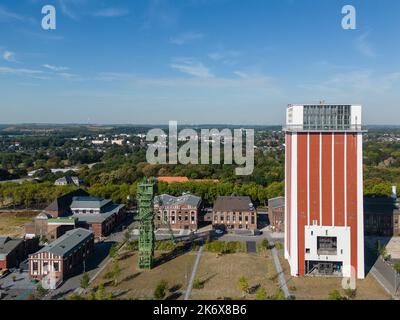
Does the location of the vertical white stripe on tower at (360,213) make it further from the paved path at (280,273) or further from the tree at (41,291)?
the tree at (41,291)

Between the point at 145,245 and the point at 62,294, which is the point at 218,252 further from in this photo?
the point at 62,294

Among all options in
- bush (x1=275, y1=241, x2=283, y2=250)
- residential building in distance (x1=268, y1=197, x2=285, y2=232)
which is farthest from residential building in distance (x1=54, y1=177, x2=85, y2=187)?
bush (x1=275, y1=241, x2=283, y2=250)

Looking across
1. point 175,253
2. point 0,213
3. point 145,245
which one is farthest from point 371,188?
point 0,213

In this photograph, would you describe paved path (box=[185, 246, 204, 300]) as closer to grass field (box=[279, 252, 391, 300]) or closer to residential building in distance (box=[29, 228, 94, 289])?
grass field (box=[279, 252, 391, 300])

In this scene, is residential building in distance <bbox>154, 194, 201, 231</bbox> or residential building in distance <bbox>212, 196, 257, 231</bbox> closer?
residential building in distance <bbox>212, 196, 257, 231</bbox>

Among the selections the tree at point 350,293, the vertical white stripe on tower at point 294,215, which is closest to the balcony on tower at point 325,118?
the vertical white stripe on tower at point 294,215
